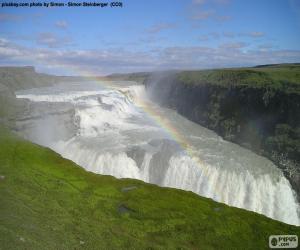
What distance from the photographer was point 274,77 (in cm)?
4828

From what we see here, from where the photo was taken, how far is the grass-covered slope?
16.1 meters

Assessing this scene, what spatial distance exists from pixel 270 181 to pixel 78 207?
61.1ft

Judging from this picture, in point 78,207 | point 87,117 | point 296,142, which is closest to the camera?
point 78,207

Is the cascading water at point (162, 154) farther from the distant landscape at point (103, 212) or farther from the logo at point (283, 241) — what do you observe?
the logo at point (283, 241)

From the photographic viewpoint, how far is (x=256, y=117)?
45.0 metres

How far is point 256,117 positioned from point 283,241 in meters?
28.4

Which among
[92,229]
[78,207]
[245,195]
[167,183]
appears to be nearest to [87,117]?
[167,183]

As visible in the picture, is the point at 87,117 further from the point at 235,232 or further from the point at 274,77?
the point at 235,232

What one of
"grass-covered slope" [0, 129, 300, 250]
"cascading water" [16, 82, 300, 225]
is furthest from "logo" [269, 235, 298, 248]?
"cascading water" [16, 82, 300, 225]

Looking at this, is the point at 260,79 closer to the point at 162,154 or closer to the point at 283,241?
the point at 162,154

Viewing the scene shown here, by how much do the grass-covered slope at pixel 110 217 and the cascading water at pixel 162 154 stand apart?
767 cm

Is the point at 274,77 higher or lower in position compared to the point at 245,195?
higher

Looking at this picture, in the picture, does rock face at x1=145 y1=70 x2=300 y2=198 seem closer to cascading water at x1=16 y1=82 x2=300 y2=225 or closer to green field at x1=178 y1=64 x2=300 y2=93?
green field at x1=178 y1=64 x2=300 y2=93

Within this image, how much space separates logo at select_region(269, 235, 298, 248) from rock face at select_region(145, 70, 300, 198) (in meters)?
14.9
